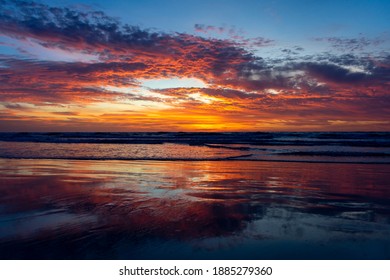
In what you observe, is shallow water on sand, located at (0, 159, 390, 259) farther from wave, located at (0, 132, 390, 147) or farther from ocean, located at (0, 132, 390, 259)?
wave, located at (0, 132, 390, 147)

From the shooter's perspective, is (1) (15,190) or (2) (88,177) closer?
(1) (15,190)

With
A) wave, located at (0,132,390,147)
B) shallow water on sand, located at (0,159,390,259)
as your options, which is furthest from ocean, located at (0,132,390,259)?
wave, located at (0,132,390,147)

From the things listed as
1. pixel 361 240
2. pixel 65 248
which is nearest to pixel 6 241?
pixel 65 248

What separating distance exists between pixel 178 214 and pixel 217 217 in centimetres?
78

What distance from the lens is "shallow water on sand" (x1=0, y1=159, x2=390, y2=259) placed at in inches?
176

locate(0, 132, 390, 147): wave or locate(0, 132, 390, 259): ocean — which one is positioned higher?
locate(0, 132, 390, 147): wave

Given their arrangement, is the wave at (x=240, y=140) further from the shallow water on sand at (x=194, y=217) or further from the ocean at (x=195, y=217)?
the ocean at (x=195, y=217)

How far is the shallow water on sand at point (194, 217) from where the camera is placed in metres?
4.46

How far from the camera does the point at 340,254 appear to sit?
14.3ft

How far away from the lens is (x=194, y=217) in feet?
19.6

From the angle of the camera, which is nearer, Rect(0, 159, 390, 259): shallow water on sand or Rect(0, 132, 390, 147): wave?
Rect(0, 159, 390, 259): shallow water on sand

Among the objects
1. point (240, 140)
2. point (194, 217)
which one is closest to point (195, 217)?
point (194, 217)

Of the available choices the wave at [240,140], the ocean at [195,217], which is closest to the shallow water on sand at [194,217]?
the ocean at [195,217]
